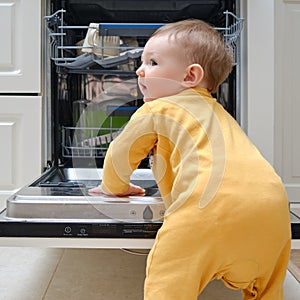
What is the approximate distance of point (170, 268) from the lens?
729 mm

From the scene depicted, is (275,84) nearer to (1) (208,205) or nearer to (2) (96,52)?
(2) (96,52)

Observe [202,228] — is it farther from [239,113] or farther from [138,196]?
[239,113]

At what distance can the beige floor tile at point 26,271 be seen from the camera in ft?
3.38

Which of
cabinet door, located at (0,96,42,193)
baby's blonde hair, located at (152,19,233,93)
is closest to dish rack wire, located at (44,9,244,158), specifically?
cabinet door, located at (0,96,42,193)

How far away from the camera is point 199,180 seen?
0.74 m

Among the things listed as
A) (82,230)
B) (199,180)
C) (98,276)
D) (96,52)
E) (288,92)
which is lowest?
(98,276)

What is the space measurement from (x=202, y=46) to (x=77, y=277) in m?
0.63

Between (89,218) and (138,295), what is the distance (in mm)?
286

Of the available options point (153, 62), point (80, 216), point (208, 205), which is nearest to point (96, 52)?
→ point (153, 62)

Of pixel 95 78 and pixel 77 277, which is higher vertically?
pixel 95 78

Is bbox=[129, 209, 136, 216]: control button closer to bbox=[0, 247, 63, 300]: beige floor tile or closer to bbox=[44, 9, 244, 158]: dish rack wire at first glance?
bbox=[0, 247, 63, 300]: beige floor tile

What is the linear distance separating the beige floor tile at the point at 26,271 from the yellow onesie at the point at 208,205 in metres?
0.40

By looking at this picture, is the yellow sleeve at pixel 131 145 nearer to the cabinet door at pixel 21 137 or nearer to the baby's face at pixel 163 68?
the baby's face at pixel 163 68

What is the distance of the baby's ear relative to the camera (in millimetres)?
831
